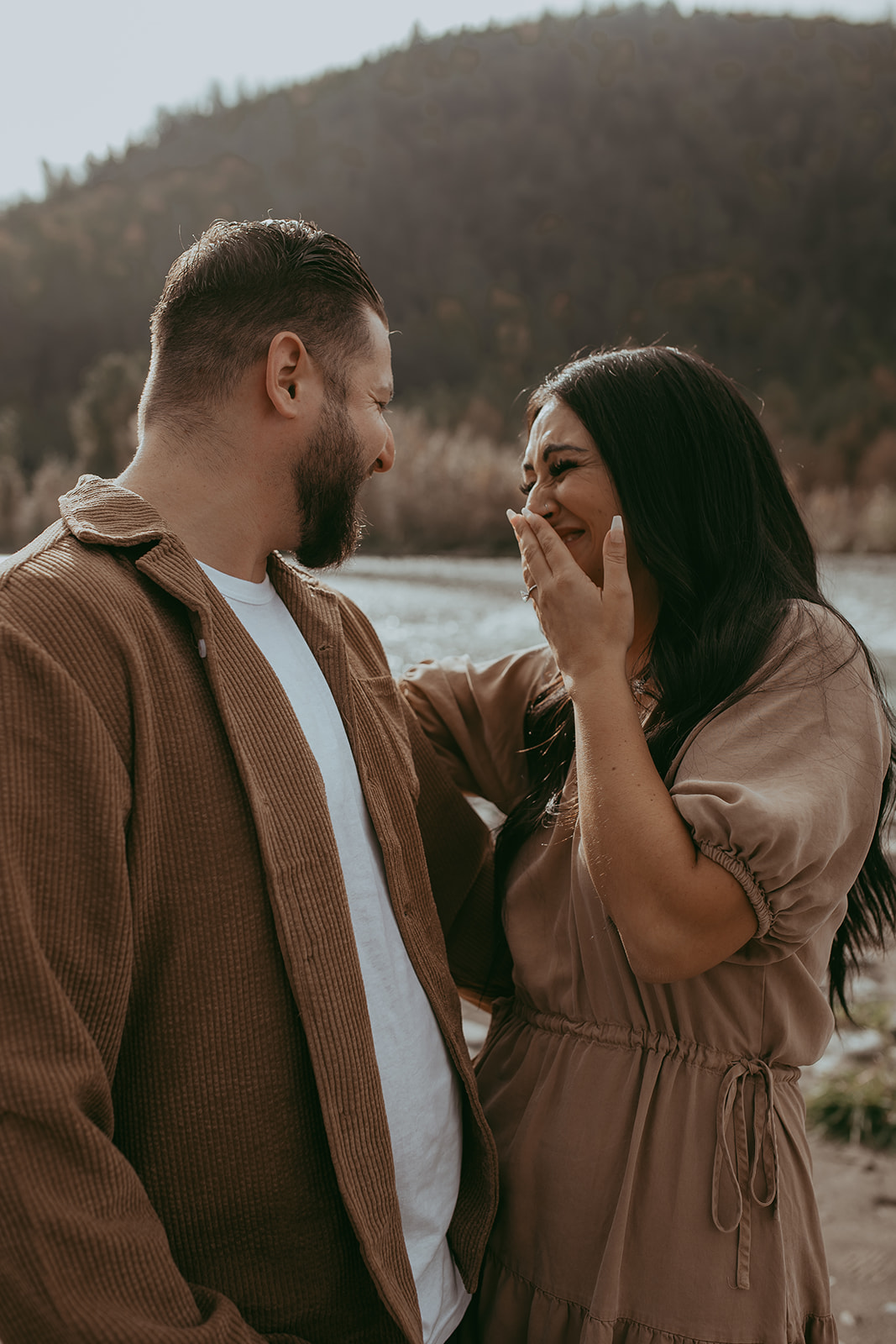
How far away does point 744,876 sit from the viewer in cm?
161

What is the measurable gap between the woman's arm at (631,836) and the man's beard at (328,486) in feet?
1.59

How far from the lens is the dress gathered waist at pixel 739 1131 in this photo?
174 cm

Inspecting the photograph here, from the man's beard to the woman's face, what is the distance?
44cm

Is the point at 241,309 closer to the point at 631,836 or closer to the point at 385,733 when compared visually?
the point at 385,733

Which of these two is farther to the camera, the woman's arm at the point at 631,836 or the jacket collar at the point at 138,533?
the woman's arm at the point at 631,836

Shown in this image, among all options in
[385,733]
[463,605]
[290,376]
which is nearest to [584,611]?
[385,733]

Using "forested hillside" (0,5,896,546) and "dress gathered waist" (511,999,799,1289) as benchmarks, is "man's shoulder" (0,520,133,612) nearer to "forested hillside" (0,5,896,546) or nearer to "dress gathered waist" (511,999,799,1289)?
"dress gathered waist" (511,999,799,1289)

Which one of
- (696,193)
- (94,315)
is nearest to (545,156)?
(696,193)

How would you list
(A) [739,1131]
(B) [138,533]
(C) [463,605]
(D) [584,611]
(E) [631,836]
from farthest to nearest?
(C) [463,605]
(D) [584,611]
(A) [739,1131]
(E) [631,836]
(B) [138,533]

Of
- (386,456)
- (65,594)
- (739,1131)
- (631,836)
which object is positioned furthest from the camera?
(386,456)

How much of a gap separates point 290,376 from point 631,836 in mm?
1011

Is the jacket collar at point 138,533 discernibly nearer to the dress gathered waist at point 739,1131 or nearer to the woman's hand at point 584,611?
the woman's hand at point 584,611

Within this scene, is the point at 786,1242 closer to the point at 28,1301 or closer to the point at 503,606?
the point at 28,1301

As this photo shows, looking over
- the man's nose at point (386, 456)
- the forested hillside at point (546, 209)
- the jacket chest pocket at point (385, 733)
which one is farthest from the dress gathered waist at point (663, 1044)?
the forested hillside at point (546, 209)
